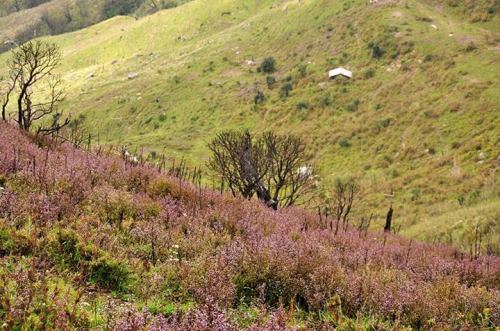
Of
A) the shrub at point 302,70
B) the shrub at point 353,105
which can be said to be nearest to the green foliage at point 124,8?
the shrub at point 302,70

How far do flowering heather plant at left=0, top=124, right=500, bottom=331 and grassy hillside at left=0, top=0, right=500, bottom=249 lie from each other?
1634 cm

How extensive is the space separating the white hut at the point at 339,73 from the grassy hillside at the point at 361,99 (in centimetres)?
95

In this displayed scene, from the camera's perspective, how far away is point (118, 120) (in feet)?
219

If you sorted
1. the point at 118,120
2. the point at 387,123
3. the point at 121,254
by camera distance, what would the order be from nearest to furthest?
the point at 121,254 < the point at 387,123 < the point at 118,120

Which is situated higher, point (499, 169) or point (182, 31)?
point (182, 31)

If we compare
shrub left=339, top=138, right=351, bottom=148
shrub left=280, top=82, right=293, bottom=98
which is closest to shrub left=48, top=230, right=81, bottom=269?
shrub left=339, top=138, right=351, bottom=148

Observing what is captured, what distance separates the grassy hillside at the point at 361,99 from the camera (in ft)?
110

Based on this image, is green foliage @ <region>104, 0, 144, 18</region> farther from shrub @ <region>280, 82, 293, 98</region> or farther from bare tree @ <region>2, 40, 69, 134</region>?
bare tree @ <region>2, 40, 69, 134</region>

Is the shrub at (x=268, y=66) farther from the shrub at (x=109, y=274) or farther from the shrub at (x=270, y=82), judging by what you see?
the shrub at (x=109, y=274)

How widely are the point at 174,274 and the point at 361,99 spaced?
47236mm

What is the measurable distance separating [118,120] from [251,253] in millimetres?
63456

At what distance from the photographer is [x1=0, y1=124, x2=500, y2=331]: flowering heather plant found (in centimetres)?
448

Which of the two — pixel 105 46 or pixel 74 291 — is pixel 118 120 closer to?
pixel 105 46

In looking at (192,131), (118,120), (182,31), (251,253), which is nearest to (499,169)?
(251,253)
